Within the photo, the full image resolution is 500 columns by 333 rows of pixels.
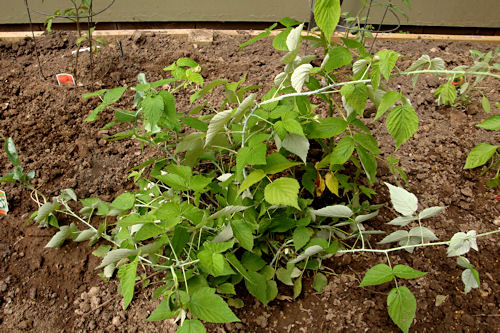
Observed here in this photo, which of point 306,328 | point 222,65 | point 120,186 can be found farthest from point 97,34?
point 306,328

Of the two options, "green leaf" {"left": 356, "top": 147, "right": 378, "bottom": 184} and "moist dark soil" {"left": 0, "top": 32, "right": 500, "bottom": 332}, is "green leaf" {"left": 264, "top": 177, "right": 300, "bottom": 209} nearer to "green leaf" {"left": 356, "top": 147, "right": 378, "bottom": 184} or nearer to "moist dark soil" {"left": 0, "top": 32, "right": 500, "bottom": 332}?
"green leaf" {"left": 356, "top": 147, "right": 378, "bottom": 184}

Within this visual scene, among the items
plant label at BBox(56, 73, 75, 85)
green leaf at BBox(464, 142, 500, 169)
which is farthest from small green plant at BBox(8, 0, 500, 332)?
plant label at BBox(56, 73, 75, 85)

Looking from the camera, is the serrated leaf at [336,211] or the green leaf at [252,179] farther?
the serrated leaf at [336,211]

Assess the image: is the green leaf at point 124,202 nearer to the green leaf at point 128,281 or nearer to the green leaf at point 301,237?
the green leaf at point 128,281

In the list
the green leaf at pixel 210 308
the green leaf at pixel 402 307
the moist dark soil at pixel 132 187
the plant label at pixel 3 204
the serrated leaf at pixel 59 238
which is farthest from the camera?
the plant label at pixel 3 204

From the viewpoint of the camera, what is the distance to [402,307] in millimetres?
926

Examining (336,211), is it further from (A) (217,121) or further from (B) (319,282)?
(A) (217,121)

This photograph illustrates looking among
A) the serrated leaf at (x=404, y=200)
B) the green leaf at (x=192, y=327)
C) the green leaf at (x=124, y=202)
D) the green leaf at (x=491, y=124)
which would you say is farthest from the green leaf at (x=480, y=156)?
the green leaf at (x=124, y=202)

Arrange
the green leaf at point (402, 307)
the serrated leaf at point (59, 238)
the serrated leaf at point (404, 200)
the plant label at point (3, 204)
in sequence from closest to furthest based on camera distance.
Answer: the green leaf at point (402, 307)
the serrated leaf at point (404, 200)
the serrated leaf at point (59, 238)
the plant label at point (3, 204)

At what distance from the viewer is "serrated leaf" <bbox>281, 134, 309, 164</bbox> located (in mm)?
1023

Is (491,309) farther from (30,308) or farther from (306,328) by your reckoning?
(30,308)

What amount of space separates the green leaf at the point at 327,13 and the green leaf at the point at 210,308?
612 millimetres

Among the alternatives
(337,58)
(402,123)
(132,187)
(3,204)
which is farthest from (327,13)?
(3,204)

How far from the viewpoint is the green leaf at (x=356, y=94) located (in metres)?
0.98
